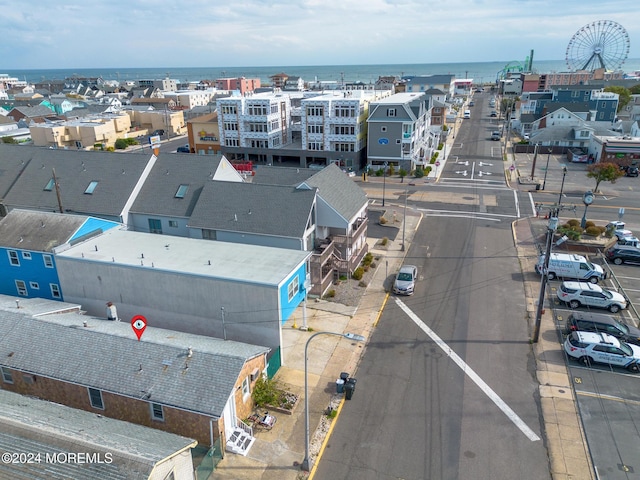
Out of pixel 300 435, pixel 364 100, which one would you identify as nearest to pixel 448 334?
pixel 300 435

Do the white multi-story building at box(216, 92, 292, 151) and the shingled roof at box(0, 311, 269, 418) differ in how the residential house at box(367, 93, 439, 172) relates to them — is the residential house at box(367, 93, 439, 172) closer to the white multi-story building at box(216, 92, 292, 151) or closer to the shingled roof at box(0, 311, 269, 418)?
the white multi-story building at box(216, 92, 292, 151)

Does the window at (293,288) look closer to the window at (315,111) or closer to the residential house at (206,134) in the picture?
the window at (315,111)

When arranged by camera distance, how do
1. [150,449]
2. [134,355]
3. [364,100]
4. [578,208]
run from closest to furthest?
[150,449]
[134,355]
[578,208]
[364,100]

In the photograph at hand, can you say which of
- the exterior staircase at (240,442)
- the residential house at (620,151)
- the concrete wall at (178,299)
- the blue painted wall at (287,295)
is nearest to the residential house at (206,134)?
the concrete wall at (178,299)

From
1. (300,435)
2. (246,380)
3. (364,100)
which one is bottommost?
(300,435)

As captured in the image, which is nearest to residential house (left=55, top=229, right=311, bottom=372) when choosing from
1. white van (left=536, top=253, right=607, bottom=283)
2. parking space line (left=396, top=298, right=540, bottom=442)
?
parking space line (left=396, top=298, right=540, bottom=442)

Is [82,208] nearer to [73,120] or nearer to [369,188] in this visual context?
[369,188]

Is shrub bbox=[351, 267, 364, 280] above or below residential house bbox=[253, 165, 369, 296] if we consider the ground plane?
below
